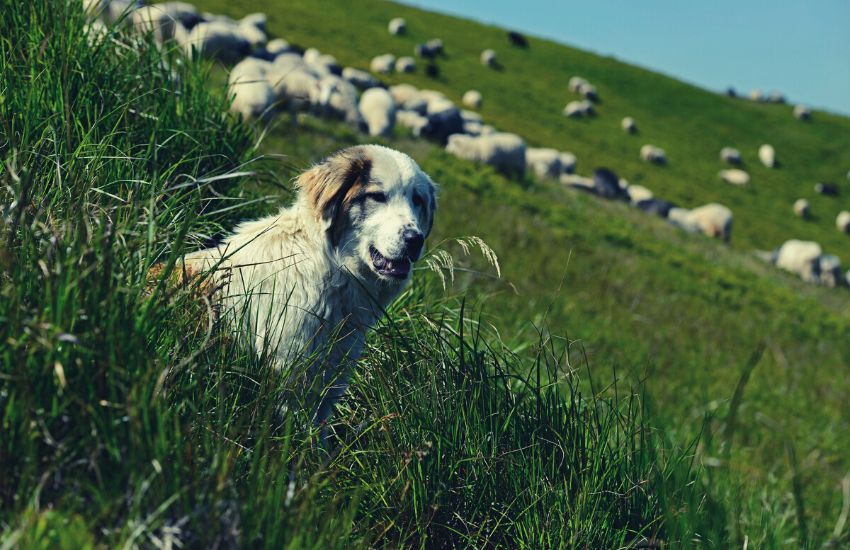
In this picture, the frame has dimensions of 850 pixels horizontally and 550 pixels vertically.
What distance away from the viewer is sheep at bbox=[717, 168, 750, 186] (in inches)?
1545

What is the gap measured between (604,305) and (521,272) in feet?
5.55

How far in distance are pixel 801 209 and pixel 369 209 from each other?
3947 cm

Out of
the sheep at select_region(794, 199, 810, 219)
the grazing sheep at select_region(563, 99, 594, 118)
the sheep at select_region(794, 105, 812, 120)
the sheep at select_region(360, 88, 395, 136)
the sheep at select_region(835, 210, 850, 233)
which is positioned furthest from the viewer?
the sheep at select_region(794, 105, 812, 120)

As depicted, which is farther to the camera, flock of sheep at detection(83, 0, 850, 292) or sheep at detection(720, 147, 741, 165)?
sheep at detection(720, 147, 741, 165)

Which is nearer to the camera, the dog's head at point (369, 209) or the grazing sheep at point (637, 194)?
the dog's head at point (369, 209)

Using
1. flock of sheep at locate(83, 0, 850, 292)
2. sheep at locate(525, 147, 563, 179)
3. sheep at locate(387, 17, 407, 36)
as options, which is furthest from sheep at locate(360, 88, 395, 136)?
sheep at locate(387, 17, 407, 36)

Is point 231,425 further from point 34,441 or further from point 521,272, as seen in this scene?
point 521,272

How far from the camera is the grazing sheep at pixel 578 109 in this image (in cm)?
4091

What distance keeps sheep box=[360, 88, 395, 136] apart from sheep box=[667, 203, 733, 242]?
50.6 ft

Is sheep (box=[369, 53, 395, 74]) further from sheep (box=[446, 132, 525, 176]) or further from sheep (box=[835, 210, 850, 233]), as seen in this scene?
sheep (box=[835, 210, 850, 233])

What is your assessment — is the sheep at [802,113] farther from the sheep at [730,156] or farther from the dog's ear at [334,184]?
the dog's ear at [334,184]

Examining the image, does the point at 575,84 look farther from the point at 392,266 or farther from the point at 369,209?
the point at 392,266

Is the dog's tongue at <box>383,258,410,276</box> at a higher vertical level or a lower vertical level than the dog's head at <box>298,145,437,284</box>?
lower

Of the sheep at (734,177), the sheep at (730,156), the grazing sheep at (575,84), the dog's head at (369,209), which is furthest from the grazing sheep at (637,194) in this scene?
the dog's head at (369,209)
